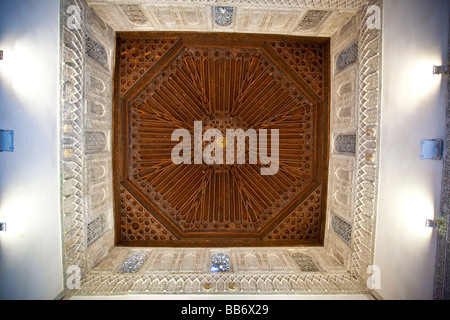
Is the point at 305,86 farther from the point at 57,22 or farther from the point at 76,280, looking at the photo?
the point at 76,280

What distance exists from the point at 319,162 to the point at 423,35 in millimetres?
2492

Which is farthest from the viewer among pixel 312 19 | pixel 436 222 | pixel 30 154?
pixel 312 19

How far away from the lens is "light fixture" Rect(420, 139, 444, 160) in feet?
7.89

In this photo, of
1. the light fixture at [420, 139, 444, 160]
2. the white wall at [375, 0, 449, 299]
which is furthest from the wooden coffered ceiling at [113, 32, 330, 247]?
the light fixture at [420, 139, 444, 160]

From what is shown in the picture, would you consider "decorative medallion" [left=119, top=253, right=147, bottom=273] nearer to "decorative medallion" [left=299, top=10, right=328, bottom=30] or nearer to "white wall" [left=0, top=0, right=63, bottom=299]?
"white wall" [left=0, top=0, right=63, bottom=299]

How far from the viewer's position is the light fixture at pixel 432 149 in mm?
2406

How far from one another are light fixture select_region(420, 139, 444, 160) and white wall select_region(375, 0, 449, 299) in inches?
2.7

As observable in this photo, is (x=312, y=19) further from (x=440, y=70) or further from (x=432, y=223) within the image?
(x=432, y=223)

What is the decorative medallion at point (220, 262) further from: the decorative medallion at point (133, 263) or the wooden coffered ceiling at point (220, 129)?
the decorative medallion at point (133, 263)

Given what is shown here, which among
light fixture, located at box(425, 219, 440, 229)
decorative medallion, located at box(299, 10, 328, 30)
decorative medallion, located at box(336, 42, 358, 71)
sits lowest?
light fixture, located at box(425, 219, 440, 229)

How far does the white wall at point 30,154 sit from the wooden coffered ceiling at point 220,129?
4.88 feet

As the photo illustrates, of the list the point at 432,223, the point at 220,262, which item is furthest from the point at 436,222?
the point at 220,262

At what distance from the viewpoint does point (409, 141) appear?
8.96ft

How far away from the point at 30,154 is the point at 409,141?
Answer: 4.46 metres
